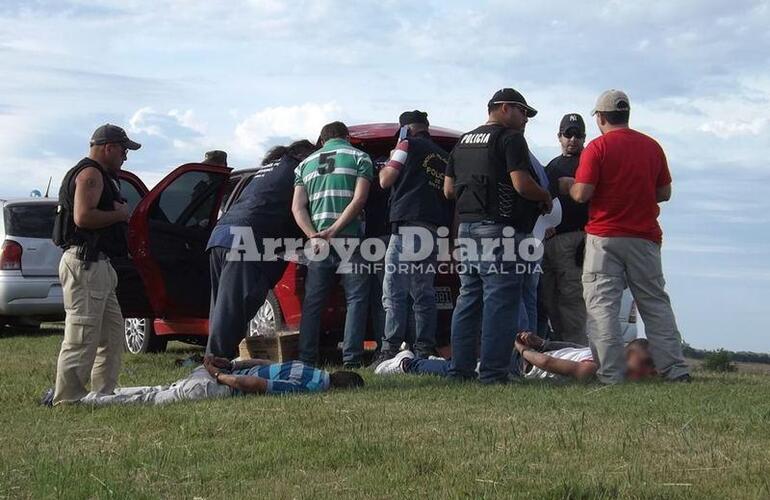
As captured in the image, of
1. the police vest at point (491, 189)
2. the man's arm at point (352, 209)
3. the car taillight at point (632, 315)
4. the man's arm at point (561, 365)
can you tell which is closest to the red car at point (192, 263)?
the man's arm at point (352, 209)

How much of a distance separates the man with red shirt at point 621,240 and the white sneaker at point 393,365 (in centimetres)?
157

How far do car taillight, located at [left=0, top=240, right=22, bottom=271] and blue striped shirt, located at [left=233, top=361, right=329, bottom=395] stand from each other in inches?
344

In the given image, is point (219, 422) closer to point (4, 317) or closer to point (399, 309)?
point (399, 309)

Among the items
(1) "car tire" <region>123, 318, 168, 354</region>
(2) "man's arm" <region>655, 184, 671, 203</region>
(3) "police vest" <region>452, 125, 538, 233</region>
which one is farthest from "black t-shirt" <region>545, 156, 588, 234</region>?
(1) "car tire" <region>123, 318, 168, 354</region>

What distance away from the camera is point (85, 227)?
766cm

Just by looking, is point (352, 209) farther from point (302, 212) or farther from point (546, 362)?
point (546, 362)

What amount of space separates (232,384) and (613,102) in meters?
3.23

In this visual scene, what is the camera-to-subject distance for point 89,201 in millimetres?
7598

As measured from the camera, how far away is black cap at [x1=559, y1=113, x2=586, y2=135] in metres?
9.82

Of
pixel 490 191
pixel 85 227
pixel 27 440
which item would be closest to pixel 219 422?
pixel 27 440

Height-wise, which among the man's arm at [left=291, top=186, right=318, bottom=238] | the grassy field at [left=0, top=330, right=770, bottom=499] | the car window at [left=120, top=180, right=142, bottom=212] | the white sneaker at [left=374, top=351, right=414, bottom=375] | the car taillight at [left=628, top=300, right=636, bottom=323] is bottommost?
the grassy field at [left=0, top=330, right=770, bottom=499]

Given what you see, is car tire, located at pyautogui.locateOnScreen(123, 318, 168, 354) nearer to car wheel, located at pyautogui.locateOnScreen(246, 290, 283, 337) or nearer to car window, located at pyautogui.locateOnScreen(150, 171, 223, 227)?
car window, located at pyautogui.locateOnScreen(150, 171, 223, 227)

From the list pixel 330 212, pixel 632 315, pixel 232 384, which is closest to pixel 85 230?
pixel 232 384

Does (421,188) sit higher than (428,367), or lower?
higher
